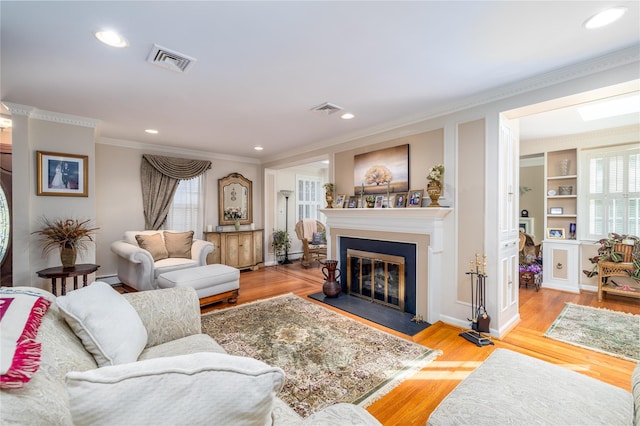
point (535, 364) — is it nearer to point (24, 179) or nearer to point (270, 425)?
point (270, 425)

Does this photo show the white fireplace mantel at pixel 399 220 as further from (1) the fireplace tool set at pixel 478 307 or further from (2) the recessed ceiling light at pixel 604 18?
(2) the recessed ceiling light at pixel 604 18

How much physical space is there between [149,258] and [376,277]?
3.01 metres

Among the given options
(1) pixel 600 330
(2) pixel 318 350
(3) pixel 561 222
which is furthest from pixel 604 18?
(3) pixel 561 222

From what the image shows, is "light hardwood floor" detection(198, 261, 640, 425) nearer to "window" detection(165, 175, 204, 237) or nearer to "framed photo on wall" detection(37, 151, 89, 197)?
"window" detection(165, 175, 204, 237)

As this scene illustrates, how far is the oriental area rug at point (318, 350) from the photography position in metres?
1.94

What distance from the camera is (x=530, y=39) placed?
6.26 feet

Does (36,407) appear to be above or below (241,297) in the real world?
above

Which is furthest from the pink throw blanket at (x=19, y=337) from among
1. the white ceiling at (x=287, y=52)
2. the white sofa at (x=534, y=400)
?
the white ceiling at (x=287, y=52)

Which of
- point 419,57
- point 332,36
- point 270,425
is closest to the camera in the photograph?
point 270,425

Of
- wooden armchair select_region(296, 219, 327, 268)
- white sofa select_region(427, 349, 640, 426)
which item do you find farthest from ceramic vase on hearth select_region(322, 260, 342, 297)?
white sofa select_region(427, 349, 640, 426)

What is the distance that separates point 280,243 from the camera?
21.1ft

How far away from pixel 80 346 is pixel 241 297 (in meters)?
2.86

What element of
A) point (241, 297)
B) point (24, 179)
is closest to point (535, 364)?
point (241, 297)

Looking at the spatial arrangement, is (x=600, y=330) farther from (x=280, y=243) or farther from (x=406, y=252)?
(x=280, y=243)
